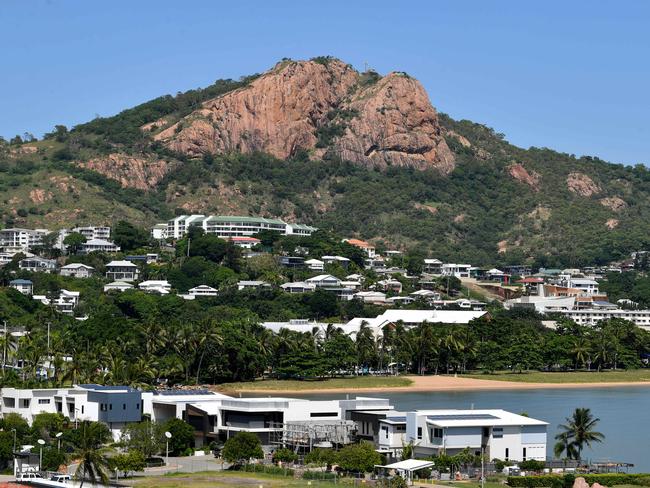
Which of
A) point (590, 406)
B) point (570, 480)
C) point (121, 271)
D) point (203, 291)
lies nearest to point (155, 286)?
point (203, 291)

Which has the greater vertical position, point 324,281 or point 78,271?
point 78,271

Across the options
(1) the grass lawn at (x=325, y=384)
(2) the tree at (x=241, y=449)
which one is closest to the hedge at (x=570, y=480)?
(2) the tree at (x=241, y=449)

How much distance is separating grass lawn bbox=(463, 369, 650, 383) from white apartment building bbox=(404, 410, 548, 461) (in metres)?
61.1

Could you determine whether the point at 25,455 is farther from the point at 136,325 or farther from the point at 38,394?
the point at 136,325

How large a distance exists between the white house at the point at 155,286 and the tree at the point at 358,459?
354 feet

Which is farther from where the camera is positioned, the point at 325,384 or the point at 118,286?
the point at 118,286

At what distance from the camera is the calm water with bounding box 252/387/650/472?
9206 centimetres

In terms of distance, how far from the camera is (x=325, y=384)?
135000 mm

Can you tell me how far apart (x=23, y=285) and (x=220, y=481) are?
116567mm

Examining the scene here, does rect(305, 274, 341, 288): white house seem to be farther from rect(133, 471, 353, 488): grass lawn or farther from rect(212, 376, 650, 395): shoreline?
rect(133, 471, 353, 488): grass lawn

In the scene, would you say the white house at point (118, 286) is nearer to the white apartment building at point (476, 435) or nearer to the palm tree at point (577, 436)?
the white apartment building at point (476, 435)

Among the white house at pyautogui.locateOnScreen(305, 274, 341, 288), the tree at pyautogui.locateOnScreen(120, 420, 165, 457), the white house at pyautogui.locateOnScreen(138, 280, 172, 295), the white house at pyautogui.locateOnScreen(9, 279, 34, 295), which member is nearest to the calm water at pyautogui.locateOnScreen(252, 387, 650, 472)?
the tree at pyautogui.locateOnScreen(120, 420, 165, 457)

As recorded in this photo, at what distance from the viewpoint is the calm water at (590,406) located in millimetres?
92062

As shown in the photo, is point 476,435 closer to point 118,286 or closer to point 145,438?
point 145,438
